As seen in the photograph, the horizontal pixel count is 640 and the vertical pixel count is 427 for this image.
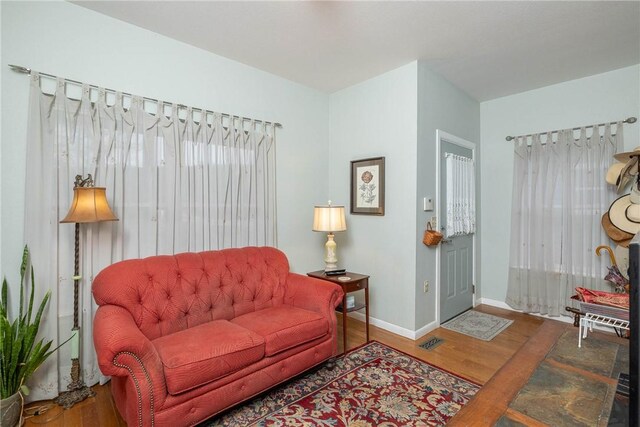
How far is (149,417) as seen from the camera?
1.53 m

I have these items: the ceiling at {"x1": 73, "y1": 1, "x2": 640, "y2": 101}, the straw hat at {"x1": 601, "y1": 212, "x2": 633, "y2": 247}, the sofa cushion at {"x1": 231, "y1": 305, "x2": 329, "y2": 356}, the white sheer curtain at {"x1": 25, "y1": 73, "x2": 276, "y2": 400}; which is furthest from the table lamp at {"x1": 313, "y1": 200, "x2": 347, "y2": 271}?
the straw hat at {"x1": 601, "y1": 212, "x2": 633, "y2": 247}

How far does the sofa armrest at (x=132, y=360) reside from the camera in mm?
1489

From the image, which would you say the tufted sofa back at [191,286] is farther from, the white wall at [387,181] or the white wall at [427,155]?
the white wall at [427,155]

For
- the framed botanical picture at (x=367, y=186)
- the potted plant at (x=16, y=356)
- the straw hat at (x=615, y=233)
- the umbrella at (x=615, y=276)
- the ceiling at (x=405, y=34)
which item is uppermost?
the ceiling at (x=405, y=34)

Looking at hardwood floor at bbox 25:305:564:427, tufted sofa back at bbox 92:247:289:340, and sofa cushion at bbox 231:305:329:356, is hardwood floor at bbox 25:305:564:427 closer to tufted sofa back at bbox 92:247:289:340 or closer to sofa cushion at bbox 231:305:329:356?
tufted sofa back at bbox 92:247:289:340

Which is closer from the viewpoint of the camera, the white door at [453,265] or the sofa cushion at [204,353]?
the sofa cushion at [204,353]

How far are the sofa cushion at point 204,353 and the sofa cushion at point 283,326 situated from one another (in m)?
0.08

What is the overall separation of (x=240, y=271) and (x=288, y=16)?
6.63 ft

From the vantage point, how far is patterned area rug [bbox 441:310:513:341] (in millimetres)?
3123

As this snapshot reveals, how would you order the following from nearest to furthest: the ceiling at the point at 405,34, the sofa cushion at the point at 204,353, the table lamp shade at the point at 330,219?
the sofa cushion at the point at 204,353 → the ceiling at the point at 405,34 → the table lamp shade at the point at 330,219

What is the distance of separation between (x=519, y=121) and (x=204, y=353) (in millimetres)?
4171

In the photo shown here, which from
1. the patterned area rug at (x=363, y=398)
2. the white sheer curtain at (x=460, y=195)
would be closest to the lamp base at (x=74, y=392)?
the patterned area rug at (x=363, y=398)


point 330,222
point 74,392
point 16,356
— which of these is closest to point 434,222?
point 330,222

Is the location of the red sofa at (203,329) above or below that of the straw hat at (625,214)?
below
